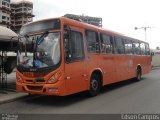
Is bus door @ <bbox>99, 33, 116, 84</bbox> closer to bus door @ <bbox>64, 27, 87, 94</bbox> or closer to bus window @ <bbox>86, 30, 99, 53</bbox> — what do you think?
bus window @ <bbox>86, 30, 99, 53</bbox>

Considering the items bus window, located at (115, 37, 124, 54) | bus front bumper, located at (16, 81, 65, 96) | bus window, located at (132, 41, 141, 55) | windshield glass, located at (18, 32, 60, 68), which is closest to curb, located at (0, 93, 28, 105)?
bus front bumper, located at (16, 81, 65, 96)

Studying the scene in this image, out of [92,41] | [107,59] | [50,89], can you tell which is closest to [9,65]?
[107,59]

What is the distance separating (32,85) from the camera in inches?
394

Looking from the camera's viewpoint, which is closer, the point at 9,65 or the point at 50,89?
the point at 50,89

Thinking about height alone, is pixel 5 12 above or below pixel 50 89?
above

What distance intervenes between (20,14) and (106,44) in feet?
390

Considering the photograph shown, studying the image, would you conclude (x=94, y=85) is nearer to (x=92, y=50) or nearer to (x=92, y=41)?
(x=92, y=50)

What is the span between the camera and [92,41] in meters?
11.9

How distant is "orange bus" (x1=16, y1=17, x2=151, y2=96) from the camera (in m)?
9.61

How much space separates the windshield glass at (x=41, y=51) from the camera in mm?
9641

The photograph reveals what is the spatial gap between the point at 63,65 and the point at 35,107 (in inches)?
67.1

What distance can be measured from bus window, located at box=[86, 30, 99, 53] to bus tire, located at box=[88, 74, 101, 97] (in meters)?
1.09

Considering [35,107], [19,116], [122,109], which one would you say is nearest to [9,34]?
[35,107]

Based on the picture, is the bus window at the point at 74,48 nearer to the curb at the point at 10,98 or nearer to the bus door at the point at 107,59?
the bus door at the point at 107,59
